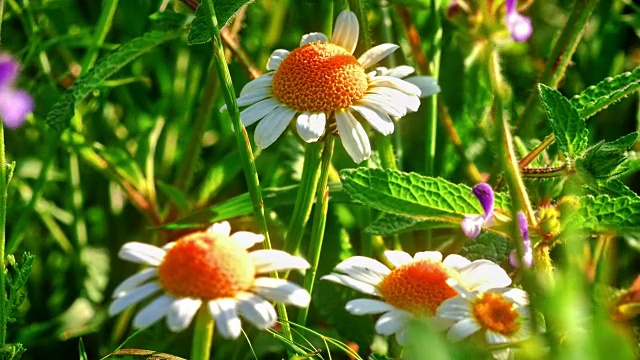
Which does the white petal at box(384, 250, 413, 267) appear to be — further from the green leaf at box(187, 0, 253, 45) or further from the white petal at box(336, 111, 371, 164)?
the green leaf at box(187, 0, 253, 45)

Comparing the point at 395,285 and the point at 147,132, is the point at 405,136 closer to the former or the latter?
the point at 147,132

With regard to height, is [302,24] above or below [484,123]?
above

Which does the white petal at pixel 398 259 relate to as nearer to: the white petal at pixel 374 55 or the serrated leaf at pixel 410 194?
the serrated leaf at pixel 410 194

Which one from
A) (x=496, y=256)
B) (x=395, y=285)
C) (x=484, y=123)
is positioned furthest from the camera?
(x=484, y=123)

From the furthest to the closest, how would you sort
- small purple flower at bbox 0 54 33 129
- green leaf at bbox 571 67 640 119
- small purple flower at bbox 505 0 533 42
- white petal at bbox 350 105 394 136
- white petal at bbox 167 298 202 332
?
small purple flower at bbox 0 54 33 129, small purple flower at bbox 505 0 533 42, green leaf at bbox 571 67 640 119, white petal at bbox 350 105 394 136, white petal at bbox 167 298 202 332

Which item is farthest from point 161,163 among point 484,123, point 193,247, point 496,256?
point 193,247

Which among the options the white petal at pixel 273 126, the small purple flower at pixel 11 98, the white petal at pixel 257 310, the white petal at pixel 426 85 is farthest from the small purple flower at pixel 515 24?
the small purple flower at pixel 11 98

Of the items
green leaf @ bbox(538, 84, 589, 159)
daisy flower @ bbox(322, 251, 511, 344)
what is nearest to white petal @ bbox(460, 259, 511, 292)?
daisy flower @ bbox(322, 251, 511, 344)

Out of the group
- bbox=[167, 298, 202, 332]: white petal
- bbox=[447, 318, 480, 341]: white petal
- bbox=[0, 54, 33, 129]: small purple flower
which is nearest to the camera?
bbox=[167, 298, 202, 332]: white petal
